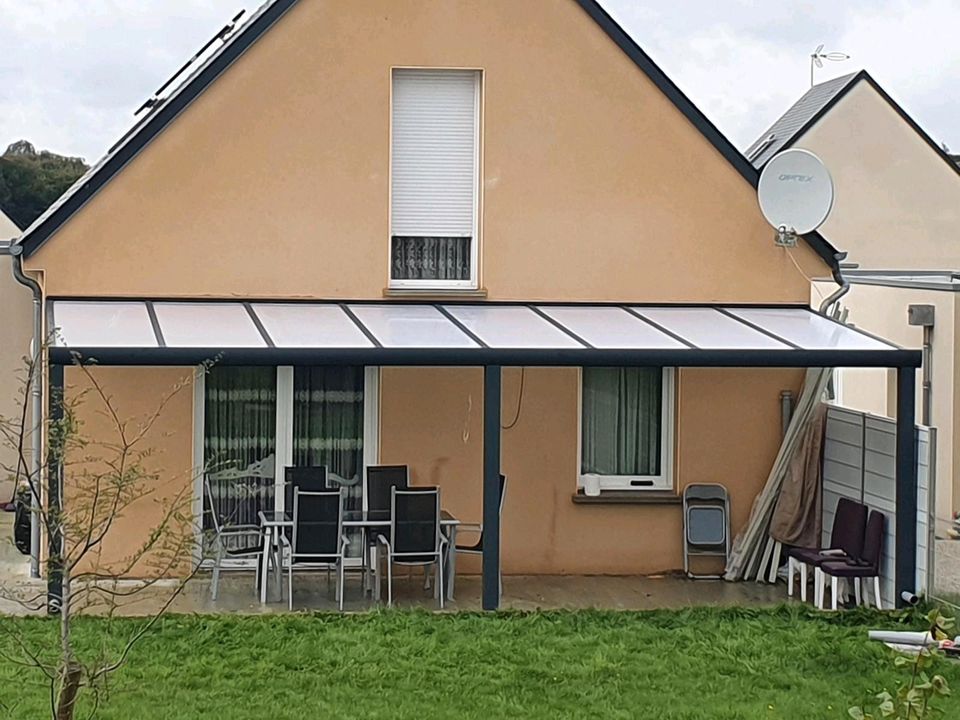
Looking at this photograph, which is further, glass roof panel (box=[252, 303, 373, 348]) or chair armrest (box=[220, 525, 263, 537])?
chair armrest (box=[220, 525, 263, 537])

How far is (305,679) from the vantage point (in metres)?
10.2

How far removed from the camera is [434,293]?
46.9ft

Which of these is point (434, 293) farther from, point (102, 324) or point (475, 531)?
point (102, 324)

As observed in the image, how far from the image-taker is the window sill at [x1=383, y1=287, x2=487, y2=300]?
14188 mm

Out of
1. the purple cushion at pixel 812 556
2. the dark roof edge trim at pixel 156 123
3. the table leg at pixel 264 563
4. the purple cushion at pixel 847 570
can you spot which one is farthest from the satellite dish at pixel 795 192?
the table leg at pixel 264 563

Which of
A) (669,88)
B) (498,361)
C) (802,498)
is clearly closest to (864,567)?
(802,498)

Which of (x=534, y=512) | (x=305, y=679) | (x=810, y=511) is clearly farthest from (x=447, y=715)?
(x=810, y=511)

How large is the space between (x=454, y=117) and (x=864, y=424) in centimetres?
487

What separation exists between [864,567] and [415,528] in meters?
3.94

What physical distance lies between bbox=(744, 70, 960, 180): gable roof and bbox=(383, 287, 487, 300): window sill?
1234cm

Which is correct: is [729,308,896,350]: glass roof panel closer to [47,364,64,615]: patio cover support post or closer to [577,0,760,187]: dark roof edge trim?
[577,0,760,187]: dark roof edge trim

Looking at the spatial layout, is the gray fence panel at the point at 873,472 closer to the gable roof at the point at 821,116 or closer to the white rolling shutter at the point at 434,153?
the white rolling shutter at the point at 434,153

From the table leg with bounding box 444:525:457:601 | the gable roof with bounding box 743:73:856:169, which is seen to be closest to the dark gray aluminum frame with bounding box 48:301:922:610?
the table leg with bounding box 444:525:457:601

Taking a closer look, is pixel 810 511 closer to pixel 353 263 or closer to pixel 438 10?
pixel 353 263
